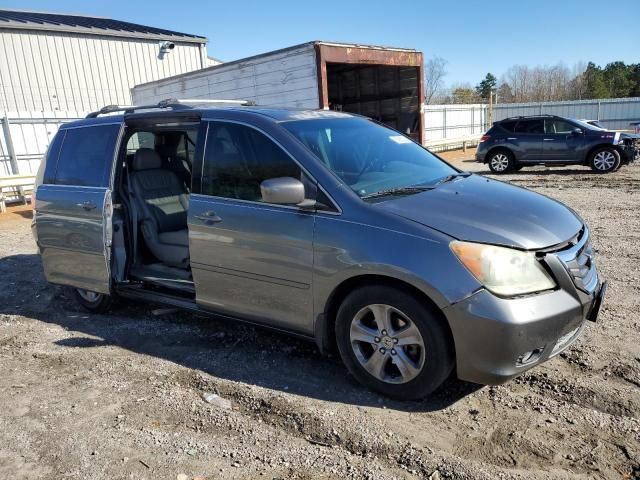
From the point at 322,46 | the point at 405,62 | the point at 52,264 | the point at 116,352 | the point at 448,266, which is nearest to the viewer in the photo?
Answer: the point at 448,266

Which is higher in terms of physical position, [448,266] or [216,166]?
[216,166]

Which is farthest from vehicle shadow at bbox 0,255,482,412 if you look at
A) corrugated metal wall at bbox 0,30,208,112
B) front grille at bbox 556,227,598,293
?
corrugated metal wall at bbox 0,30,208,112

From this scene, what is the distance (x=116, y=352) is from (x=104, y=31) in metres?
21.7

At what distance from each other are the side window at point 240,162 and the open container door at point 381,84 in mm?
6247

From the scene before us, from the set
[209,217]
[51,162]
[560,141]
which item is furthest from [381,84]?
[209,217]

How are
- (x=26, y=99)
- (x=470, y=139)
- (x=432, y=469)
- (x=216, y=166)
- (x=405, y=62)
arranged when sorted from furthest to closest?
(x=470, y=139)
(x=26, y=99)
(x=405, y=62)
(x=216, y=166)
(x=432, y=469)

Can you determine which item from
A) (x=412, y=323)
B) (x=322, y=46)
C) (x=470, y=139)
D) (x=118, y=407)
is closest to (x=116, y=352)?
(x=118, y=407)

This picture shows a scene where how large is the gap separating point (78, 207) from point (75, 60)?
1988cm

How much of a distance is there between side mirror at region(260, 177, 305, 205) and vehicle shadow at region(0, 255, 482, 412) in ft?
4.11

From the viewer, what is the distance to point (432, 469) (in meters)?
2.58

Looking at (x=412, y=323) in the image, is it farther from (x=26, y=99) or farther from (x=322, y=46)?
(x=26, y=99)

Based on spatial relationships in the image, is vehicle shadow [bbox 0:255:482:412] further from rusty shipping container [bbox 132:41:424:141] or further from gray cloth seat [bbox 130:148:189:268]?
rusty shipping container [bbox 132:41:424:141]

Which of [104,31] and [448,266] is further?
[104,31]

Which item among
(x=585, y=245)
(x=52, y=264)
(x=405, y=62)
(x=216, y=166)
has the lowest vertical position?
(x=52, y=264)
